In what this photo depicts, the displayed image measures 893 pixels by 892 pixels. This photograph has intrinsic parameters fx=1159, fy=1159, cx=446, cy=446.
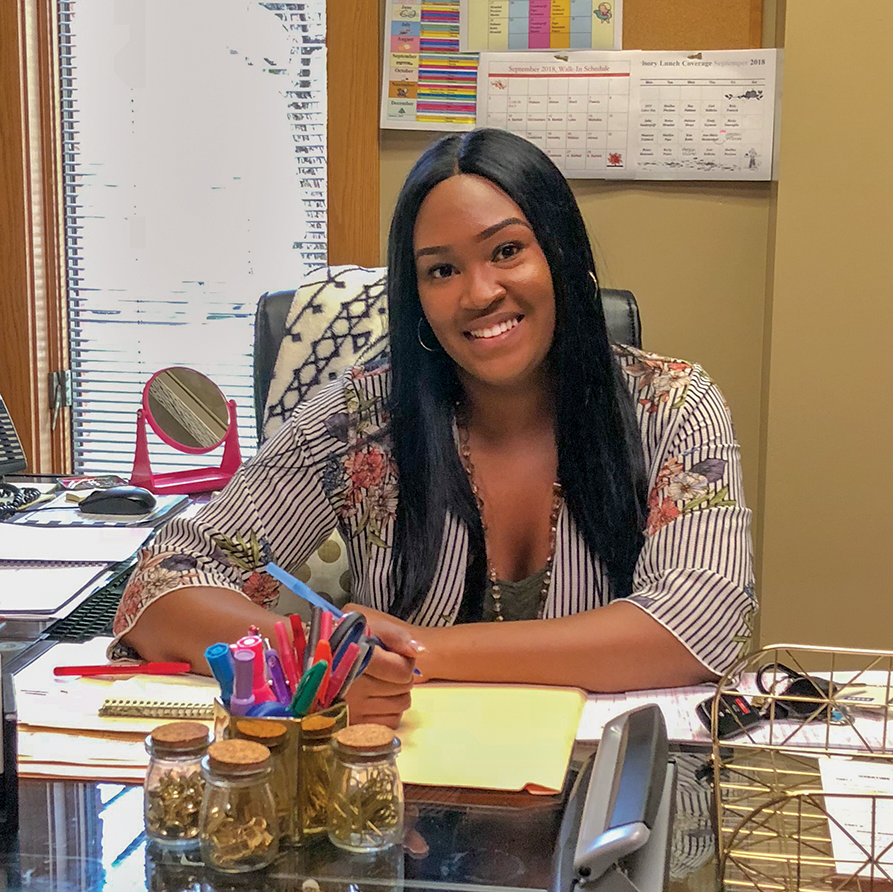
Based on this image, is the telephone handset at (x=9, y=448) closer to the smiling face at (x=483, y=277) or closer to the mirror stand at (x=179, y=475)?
the mirror stand at (x=179, y=475)

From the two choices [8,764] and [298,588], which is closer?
[8,764]

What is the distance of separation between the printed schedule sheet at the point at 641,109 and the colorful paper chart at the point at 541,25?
23mm

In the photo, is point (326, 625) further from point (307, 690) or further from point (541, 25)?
point (541, 25)

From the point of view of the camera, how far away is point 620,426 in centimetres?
149

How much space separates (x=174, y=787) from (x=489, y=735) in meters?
0.31

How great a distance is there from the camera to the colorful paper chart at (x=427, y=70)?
244 cm

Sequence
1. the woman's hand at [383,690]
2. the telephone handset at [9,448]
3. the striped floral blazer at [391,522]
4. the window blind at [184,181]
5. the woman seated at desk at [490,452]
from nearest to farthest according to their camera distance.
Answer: the woman's hand at [383,690]
the striped floral blazer at [391,522]
the woman seated at desk at [490,452]
the telephone handset at [9,448]
the window blind at [184,181]

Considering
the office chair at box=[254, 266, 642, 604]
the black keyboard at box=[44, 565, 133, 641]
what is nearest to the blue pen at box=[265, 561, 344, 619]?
the black keyboard at box=[44, 565, 133, 641]

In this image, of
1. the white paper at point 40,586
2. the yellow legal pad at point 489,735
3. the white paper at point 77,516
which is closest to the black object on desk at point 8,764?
the yellow legal pad at point 489,735

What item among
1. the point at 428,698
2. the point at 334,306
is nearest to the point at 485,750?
the point at 428,698

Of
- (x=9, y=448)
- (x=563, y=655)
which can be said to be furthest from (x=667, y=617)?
(x=9, y=448)

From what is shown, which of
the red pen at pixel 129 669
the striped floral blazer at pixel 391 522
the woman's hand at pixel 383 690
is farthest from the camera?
the striped floral blazer at pixel 391 522

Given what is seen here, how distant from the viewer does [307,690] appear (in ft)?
2.69

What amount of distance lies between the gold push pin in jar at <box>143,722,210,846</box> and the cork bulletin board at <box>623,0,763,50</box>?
6.63 ft
